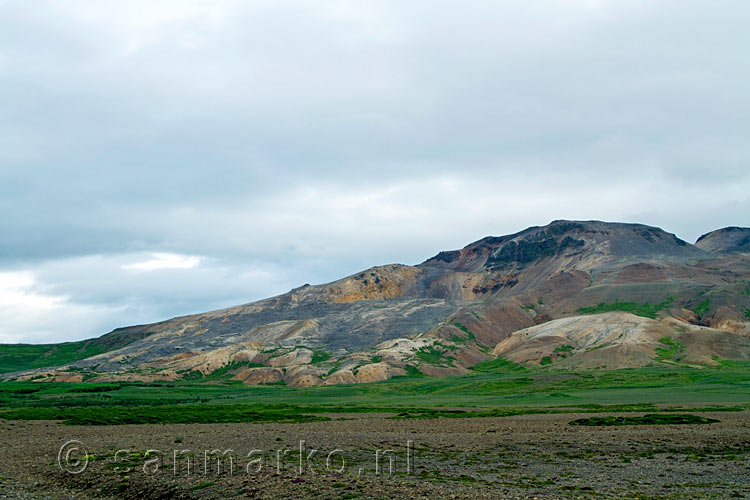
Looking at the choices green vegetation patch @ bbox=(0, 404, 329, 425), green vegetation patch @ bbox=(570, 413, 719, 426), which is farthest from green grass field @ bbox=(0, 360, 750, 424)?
green vegetation patch @ bbox=(570, 413, 719, 426)

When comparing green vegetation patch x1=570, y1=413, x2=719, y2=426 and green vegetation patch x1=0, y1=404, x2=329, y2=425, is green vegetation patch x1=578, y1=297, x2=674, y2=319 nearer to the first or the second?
green vegetation patch x1=570, y1=413, x2=719, y2=426

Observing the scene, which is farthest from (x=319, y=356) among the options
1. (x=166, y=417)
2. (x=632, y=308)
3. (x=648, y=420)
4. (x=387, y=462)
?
(x=387, y=462)

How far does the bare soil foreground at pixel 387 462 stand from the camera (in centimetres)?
2365

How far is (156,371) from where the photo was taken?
6629 inches

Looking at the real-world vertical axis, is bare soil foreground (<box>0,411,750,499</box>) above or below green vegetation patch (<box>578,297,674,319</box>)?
below

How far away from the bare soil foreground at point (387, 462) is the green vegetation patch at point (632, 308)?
440 feet

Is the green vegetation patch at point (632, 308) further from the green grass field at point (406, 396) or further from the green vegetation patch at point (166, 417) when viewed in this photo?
the green vegetation patch at point (166, 417)

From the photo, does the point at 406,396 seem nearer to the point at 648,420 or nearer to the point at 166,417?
the point at 166,417

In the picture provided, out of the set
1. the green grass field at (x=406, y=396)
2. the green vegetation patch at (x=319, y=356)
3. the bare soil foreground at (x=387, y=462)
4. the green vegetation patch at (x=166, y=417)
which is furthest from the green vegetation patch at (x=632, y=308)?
the green vegetation patch at (x=166, y=417)

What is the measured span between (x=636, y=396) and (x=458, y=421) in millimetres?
40913

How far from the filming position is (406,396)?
358 feet

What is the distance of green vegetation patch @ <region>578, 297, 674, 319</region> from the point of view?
176m

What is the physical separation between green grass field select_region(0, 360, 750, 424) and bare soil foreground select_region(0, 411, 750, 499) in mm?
18403

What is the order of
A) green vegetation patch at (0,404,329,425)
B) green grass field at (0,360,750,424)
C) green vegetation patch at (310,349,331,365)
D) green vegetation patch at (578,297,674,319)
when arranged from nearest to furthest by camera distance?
green vegetation patch at (0,404,329,425), green grass field at (0,360,750,424), green vegetation patch at (310,349,331,365), green vegetation patch at (578,297,674,319)
